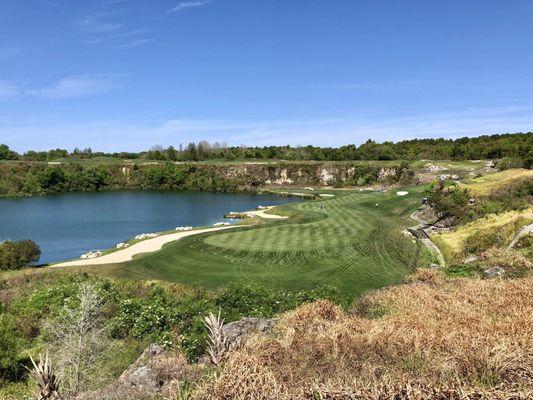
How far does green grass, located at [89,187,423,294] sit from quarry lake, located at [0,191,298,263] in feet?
43.9

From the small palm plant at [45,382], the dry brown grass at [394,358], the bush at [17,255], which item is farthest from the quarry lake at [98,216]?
the dry brown grass at [394,358]

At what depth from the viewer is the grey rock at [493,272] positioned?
16141 mm

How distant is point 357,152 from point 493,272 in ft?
421

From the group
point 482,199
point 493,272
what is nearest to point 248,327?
point 493,272

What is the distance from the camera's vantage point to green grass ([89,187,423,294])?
94.9 ft

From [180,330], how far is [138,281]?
12948mm

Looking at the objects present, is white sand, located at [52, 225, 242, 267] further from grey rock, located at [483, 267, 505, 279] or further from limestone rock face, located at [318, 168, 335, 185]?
limestone rock face, located at [318, 168, 335, 185]

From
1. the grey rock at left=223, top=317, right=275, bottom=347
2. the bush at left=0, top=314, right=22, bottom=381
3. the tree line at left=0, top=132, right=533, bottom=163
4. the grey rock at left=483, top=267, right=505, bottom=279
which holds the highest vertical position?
the tree line at left=0, top=132, right=533, bottom=163

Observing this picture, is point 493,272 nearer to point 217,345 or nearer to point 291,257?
point 217,345

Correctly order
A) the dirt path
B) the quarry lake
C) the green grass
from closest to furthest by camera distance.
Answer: the green grass < the dirt path < the quarry lake

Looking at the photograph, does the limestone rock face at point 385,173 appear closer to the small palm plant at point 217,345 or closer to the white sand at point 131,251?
the white sand at point 131,251

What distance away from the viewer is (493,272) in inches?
659

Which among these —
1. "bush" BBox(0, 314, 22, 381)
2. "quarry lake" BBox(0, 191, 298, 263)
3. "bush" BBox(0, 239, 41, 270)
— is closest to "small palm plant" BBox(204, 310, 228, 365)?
"bush" BBox(0, 314, 22, 381)

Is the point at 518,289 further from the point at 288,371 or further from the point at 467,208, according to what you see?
the point at 467,208
